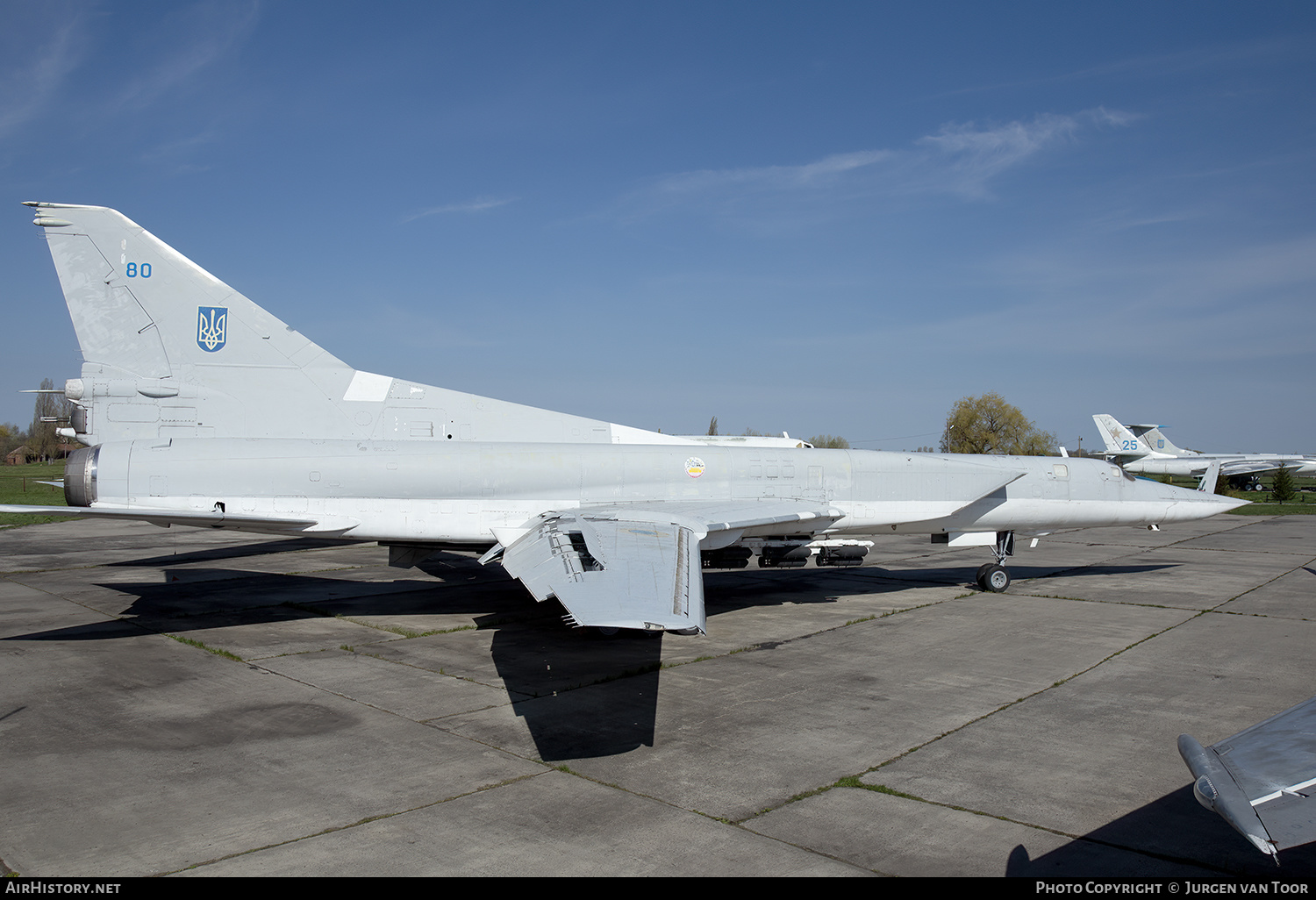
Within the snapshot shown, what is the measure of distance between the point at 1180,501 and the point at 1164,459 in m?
47.8

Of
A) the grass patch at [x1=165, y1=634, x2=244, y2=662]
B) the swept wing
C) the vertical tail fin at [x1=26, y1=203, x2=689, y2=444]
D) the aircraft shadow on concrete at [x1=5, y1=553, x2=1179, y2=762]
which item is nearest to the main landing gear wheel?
the aircraft shadow on concrete at [x1=5, y1=553, x2=1179, y2=762]

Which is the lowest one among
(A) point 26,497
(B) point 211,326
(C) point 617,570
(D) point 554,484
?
(A) point 26,497

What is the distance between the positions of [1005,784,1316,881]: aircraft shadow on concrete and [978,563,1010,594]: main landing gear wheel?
9.53 m

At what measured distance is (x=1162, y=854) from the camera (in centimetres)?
478

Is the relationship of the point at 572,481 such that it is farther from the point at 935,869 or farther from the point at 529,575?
the point at 935,869

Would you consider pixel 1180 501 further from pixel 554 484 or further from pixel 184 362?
pixel 184 362

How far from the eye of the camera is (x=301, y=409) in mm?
11453

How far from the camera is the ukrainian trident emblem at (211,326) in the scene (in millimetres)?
11125

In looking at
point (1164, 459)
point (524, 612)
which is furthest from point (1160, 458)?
point (524, 612)

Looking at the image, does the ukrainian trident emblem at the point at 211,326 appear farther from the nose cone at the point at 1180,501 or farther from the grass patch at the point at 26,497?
the nose cone at the point at 1180,501

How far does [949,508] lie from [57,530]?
28.1 meters

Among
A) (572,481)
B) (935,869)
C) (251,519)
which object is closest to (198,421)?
(251,519)

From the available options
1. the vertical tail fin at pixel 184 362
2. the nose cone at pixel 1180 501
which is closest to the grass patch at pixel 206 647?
the vertical tail fin at pixel 184 362

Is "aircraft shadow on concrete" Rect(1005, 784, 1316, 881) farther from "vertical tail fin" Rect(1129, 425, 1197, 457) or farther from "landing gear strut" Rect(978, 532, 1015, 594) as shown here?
"vertical tail fin" Rect(1129, 425, 1197, 457)
